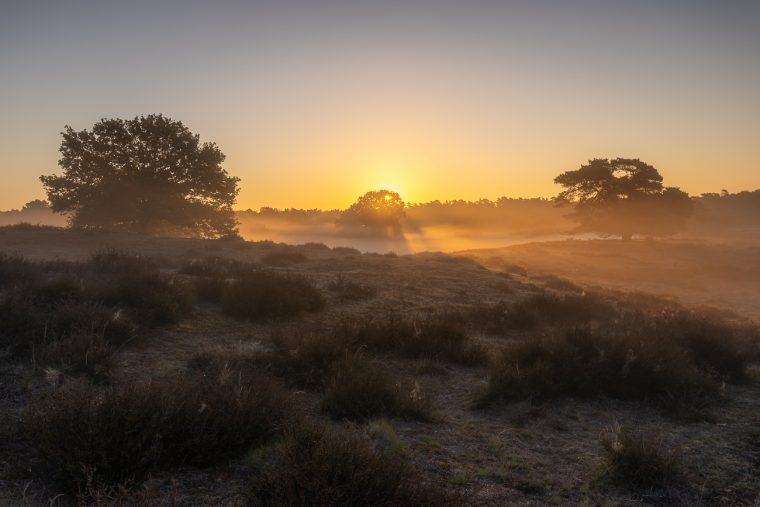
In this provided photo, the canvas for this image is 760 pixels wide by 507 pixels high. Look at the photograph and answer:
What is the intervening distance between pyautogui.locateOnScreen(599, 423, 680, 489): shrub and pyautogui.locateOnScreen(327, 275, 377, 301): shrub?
28.0 feet

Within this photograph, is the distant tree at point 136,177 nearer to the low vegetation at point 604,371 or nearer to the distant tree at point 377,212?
the low vegetation at point 604,371

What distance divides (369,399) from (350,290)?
736 centimetres

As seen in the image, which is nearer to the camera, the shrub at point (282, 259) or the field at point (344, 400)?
the field at point (344, 400)

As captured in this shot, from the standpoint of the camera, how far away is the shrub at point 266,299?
10.0 metres

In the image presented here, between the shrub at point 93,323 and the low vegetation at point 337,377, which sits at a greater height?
the shrub at point 93,323

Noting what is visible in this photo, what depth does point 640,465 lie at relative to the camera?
4.46 metres

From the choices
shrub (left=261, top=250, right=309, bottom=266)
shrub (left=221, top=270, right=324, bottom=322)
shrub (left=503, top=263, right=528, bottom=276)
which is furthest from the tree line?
shrub (left=221, top=270, right=324, bottom=322)

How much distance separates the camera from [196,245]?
24.6m

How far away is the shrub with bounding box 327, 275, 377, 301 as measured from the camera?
12688mm

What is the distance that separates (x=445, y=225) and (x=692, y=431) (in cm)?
12064

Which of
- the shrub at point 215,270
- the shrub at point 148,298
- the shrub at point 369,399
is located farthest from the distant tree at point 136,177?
the shrub at point 369,399

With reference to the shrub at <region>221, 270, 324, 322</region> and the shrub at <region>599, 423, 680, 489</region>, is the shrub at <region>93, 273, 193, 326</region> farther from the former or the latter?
the shrub at <region>599, 423, 680, 489</region>

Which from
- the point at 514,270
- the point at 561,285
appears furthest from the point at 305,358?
the point at 514,270

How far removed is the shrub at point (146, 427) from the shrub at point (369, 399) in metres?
1.00
